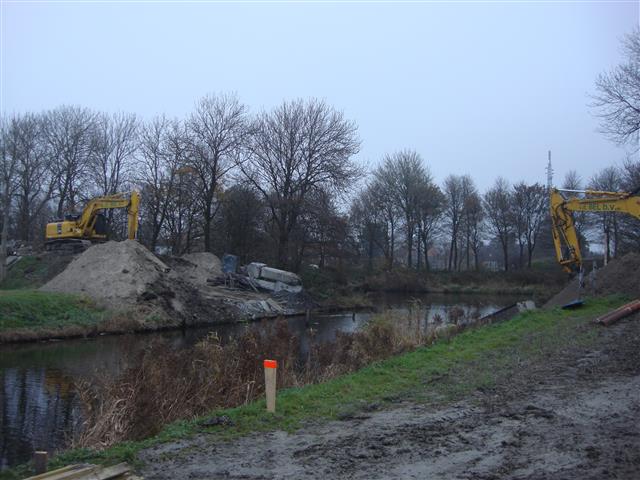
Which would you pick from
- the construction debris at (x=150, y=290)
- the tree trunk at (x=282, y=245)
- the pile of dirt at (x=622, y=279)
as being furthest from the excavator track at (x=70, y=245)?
the pile of dirt at (x=622, y=279)

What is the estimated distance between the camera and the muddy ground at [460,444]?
18.6 ft

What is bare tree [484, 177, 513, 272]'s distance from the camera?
63.7 metres

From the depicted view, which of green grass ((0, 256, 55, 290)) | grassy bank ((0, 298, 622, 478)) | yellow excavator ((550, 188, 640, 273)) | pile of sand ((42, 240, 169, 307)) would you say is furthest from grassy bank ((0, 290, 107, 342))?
yellow excavator ((550, 188, 640, 273))

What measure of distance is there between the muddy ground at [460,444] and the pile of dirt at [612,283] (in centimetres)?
1243

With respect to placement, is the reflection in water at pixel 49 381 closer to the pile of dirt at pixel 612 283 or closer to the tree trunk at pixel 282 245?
the pile of dirt at pixel 612 283

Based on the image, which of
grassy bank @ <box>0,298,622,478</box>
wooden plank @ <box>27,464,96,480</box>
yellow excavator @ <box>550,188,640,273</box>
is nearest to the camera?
wooden plank @ <box>27,464,96,480</box>

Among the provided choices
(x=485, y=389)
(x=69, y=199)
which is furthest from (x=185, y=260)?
(x=485, y=389)

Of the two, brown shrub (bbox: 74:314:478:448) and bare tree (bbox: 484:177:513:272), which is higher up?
bare tree (bbox: 484:177:513:272)

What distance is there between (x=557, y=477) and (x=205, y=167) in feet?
125

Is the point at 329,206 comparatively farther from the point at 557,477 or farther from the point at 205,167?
the point at 557,477

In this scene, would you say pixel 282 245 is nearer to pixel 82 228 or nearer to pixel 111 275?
pixel 82 228

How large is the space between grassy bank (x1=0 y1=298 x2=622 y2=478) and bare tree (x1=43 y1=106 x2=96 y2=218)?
3990cm

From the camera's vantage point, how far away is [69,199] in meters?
48.3

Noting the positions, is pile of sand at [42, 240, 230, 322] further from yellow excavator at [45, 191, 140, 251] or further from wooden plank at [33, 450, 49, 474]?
wooden plank at [33, 450, 49, 474]
